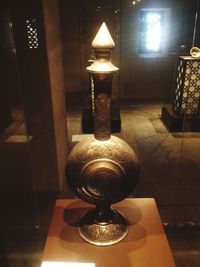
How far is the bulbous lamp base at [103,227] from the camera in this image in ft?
4.27

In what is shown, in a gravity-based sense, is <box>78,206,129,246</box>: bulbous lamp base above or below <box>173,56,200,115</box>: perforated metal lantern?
below

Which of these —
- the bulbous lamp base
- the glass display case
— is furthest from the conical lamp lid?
the glass display case

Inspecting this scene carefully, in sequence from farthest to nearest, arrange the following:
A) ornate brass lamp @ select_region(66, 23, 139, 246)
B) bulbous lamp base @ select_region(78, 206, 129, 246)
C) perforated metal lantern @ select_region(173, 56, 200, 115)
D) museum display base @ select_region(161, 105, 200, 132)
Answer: museum display base @ select_region(161, 105, 200, 132) < perforated metal lantern @ select_region(173, 56, 200, 115) < bulbous lamp base @ select_region(78, 206, 129, 246) < ornate brass lamp @ select_region(66, 23, 139, 246)

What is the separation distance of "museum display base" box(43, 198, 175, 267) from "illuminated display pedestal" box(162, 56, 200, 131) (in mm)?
2252

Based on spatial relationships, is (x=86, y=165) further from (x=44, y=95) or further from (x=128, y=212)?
(x=44, y=95)

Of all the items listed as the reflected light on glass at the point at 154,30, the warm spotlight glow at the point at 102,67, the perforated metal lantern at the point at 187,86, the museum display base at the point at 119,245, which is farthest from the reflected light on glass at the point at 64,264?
the reflected light on glass at the point at 154,30

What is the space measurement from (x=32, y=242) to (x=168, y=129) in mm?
2420

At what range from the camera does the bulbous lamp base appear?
1303 millimetres

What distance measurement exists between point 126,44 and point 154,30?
0.51 m

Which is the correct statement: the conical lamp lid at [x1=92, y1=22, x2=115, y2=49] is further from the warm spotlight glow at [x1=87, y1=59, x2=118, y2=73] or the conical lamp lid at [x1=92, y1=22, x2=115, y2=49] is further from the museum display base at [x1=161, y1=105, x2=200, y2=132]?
the museum display base at [x1=161, y1=105, x2=200, y2=132]

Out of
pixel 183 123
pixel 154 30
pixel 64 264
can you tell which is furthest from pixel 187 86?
pixel 64 264

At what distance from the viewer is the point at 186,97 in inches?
140

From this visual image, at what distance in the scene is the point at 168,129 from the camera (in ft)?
11.9

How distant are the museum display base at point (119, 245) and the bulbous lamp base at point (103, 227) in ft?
0.08
